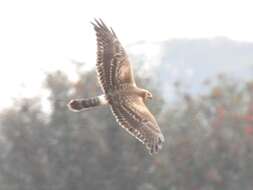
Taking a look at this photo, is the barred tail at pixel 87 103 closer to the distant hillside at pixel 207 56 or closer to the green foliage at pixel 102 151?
the green foliage at pixel 102 151

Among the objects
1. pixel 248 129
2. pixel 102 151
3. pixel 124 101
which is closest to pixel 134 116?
pixel 124 101

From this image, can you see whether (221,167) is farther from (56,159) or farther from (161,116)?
(56,159)

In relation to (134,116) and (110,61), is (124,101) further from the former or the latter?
(110,61)

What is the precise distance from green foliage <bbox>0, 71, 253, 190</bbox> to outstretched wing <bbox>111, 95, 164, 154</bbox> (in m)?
18.8

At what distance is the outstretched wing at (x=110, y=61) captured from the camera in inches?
411

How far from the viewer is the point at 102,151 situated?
30.4 meters

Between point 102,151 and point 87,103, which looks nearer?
point 87,103

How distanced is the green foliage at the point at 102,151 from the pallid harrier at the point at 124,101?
733 inches

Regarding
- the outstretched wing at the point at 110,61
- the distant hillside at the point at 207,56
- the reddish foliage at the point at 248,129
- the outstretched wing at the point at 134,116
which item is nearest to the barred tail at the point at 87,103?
the outstretched wing at the point at 134,116

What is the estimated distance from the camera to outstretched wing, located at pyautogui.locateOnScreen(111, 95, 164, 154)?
10.3 meters

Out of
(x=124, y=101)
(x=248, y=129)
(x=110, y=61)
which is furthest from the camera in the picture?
(x=248, y=129)

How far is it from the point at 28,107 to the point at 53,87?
110 centimetres

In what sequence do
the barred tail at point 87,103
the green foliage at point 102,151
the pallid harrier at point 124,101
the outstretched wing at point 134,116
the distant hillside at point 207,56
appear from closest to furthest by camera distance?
the barred tail at point 87,103, the pallid harrier at point 124,101, the outstretched wing at point 134,116, the green foliage at point 102,151, the distant hillside at point 207,56

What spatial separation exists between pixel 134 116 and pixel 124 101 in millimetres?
181
